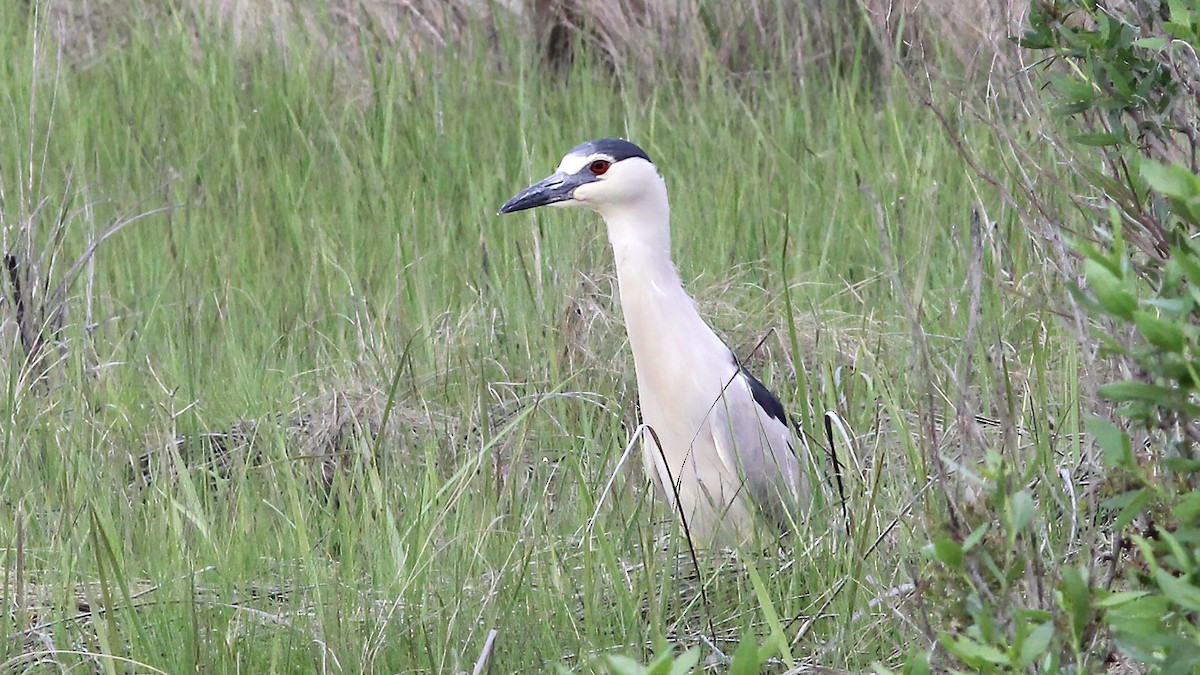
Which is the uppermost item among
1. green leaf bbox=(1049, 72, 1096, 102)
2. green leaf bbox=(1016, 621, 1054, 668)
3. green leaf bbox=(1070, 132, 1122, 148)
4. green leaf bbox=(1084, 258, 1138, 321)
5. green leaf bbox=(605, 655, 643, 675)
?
green leaf bbox=(1049, 72, 1096, 102)

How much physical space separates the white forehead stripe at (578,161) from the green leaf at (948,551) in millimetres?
2216

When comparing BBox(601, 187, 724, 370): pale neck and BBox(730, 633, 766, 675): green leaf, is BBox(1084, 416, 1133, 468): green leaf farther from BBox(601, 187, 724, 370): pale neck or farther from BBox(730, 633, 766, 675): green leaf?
BBox(601, 187, 724, 370): pale neck

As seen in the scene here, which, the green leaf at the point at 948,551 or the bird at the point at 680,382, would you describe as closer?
the green leaf at the point at 948,551

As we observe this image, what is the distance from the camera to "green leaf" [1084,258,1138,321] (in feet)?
3.72

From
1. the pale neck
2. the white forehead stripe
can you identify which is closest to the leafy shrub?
the pale neck

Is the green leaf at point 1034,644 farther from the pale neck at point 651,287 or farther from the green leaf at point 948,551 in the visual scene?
the pale neck at point 651,287

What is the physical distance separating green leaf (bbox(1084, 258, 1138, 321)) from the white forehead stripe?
231 centimetres

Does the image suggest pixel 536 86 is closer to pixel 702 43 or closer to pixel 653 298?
pixel 702 43

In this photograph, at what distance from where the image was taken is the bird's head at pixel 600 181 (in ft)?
10.9

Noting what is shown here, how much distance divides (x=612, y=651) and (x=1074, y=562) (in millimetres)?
633

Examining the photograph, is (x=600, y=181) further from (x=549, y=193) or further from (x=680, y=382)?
(x=680, y=382)

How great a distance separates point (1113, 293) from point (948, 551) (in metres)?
0.26

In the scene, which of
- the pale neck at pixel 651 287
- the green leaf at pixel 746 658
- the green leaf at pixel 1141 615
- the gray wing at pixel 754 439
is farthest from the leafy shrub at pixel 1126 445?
the pale neck at pixel 651 287

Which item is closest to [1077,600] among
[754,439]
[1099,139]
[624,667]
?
[624,667]
